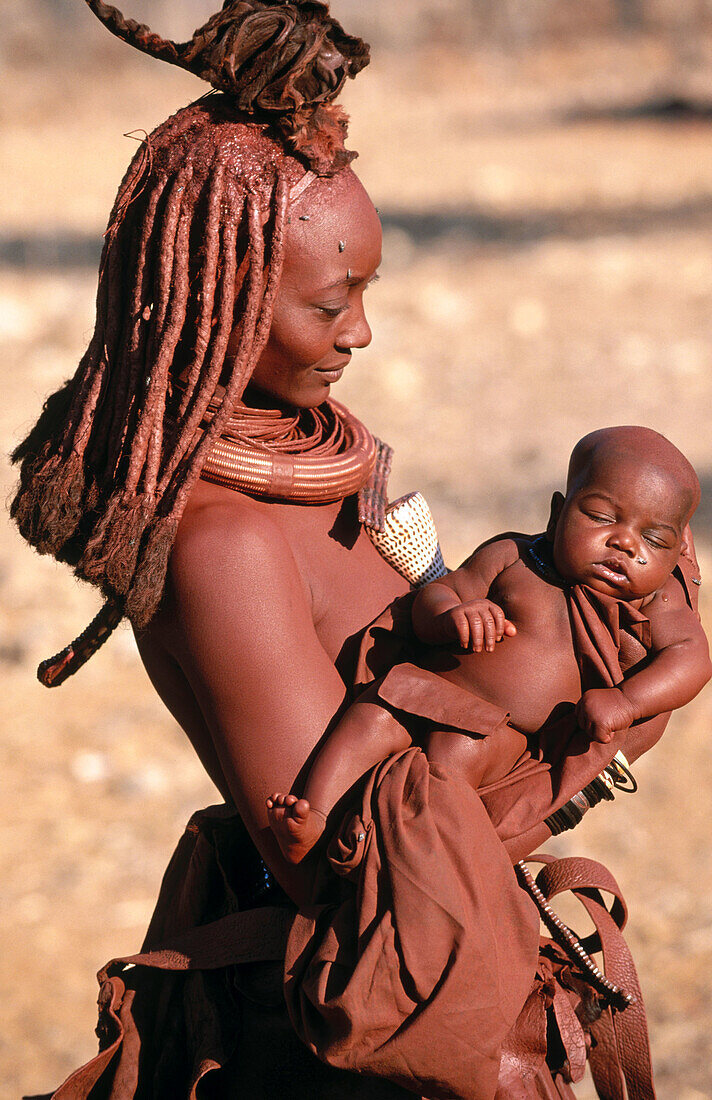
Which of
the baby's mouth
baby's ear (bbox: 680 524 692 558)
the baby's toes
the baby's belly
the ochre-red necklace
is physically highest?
the ochre-red necklace

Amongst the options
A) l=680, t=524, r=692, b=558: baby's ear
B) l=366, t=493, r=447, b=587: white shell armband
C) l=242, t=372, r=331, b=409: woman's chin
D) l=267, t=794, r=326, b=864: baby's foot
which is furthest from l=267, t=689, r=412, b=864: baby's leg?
l=680, t=524, r=692, b=558: baby's ear

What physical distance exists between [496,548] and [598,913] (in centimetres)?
75

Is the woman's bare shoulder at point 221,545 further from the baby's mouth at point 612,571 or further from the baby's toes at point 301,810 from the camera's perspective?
the baby's mouth at point 612,571

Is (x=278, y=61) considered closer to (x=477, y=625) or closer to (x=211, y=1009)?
(x=477, y=625)

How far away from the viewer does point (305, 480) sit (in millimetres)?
1980

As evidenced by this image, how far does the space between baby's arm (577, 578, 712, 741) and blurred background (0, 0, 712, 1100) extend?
7.60 feet

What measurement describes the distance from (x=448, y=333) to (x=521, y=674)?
7988 millimetres

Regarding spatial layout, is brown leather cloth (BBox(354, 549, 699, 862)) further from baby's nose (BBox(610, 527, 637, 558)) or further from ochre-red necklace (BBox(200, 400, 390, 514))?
ochre-red necklace (BBox(200, 400, 390, 514))

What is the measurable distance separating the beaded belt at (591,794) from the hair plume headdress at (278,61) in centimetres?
106

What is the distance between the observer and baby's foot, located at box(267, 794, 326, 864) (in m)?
1.79

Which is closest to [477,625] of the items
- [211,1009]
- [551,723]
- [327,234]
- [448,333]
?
[551,723]

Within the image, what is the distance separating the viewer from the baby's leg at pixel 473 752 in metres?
1.88

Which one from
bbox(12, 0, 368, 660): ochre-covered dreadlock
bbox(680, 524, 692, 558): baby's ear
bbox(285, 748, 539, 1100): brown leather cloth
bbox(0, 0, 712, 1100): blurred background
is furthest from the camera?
bbox(0, 0, 712, 1100): blurred background

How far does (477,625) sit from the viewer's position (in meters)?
1.87
